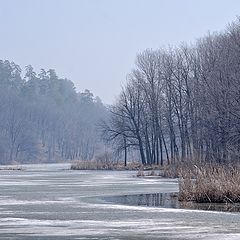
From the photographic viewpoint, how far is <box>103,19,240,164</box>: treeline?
50.8m

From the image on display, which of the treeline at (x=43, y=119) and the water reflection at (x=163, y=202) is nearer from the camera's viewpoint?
the water reflection at (x=163, y=202)

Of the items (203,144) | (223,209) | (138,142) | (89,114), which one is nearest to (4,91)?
(89,114)

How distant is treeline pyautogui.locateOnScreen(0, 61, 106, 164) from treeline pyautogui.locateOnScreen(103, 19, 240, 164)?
51.9 meters

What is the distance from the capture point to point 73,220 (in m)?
18.2

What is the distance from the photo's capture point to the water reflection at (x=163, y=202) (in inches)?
899

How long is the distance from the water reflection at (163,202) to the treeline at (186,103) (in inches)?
630

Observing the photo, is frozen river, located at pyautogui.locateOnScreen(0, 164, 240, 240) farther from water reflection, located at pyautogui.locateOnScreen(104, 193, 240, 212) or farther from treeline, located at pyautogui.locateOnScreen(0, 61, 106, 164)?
treeline, located at pyautogui.locateOnScreen(0, 61, 106, 164)

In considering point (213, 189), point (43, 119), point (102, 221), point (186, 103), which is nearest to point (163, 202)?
point (213, 189)

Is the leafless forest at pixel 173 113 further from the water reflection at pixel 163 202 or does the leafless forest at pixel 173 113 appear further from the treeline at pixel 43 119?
the water reflection at pixel 163 202

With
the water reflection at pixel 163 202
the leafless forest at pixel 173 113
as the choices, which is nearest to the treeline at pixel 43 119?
the leafless forest at pixel 173 113

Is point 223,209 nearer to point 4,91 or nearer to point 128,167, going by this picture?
point 128,167

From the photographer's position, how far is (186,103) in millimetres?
72125

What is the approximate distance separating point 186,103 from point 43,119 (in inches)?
3720

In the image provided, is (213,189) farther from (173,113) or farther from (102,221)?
(173,113)
